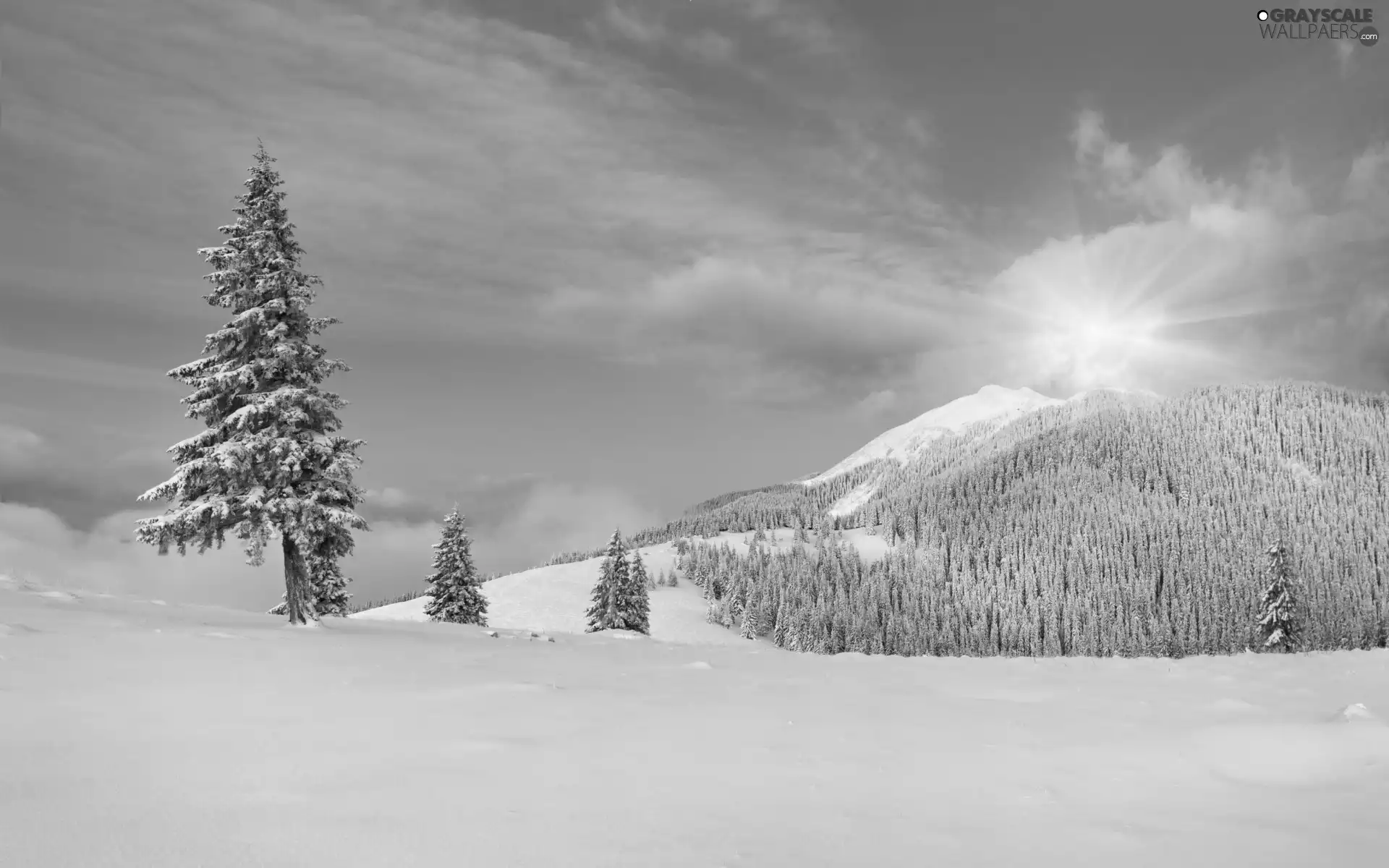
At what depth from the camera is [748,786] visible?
7066 mm

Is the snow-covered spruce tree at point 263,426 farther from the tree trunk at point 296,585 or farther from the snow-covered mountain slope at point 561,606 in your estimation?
the snow-covered mountain slope at point 561,606

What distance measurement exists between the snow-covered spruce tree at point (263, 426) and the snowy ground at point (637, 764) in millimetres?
6882

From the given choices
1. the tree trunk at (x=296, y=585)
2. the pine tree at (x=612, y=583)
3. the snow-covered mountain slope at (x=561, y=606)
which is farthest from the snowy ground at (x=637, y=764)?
the snow-covered mountain slope at (x=561, y=606)

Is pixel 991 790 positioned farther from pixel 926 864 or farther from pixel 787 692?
pixel 787 692

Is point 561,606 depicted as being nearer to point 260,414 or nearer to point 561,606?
point 561,606

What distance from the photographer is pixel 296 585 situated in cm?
2164

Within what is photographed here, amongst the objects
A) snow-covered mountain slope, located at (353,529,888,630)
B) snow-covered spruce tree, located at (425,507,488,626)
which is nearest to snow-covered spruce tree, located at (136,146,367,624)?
snow-covered spruce tree, located at (425,507,488,626)

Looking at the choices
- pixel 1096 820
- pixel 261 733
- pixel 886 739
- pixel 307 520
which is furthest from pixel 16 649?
pixel 1096 820

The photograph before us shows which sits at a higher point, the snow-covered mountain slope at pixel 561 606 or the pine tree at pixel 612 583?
the pine tree at pixel 612 583

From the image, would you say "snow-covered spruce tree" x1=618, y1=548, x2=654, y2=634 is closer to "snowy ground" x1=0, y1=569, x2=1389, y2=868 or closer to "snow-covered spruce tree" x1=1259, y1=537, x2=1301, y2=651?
"snowy ground" x1=0, y1=569, x2=1389, y2=868

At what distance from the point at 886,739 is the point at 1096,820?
2956mm

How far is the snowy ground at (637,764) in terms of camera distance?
214 inches

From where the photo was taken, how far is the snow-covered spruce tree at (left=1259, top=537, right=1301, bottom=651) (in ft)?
A: 169

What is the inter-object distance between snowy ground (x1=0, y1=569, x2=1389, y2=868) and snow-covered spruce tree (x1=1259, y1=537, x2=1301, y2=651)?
4848 cm
